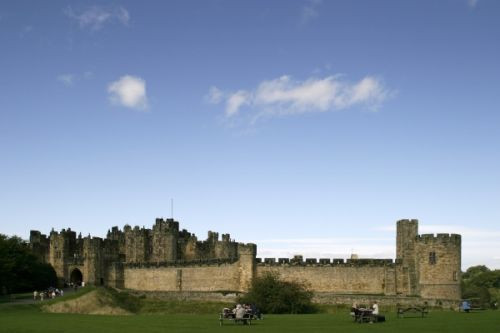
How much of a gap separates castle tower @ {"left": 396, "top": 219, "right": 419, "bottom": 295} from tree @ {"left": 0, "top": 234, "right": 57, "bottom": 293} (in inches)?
1519

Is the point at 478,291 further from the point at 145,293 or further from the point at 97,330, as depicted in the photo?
the point at 97,330

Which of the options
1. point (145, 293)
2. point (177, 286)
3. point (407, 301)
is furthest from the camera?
point (177, 286)

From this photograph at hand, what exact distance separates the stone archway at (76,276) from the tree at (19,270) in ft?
9.24

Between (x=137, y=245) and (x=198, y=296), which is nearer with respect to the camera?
(x=198, y=296)

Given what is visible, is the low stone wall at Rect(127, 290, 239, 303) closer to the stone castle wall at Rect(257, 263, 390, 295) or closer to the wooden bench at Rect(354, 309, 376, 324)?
the stone castle wall at Rect(257, 263, 390, 295)

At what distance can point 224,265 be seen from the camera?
75.9 m

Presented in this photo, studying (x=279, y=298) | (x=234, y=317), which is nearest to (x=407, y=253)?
(x=279, y=298)

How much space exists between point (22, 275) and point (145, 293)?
1675 cm

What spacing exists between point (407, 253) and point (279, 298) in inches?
612

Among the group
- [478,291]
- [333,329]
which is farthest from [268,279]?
[478,291]

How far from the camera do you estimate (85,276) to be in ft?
286

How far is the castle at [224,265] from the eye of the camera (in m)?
64.8

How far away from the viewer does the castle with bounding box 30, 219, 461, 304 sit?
213 feet

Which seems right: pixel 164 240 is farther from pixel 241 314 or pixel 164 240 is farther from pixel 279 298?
pixel 241 314
